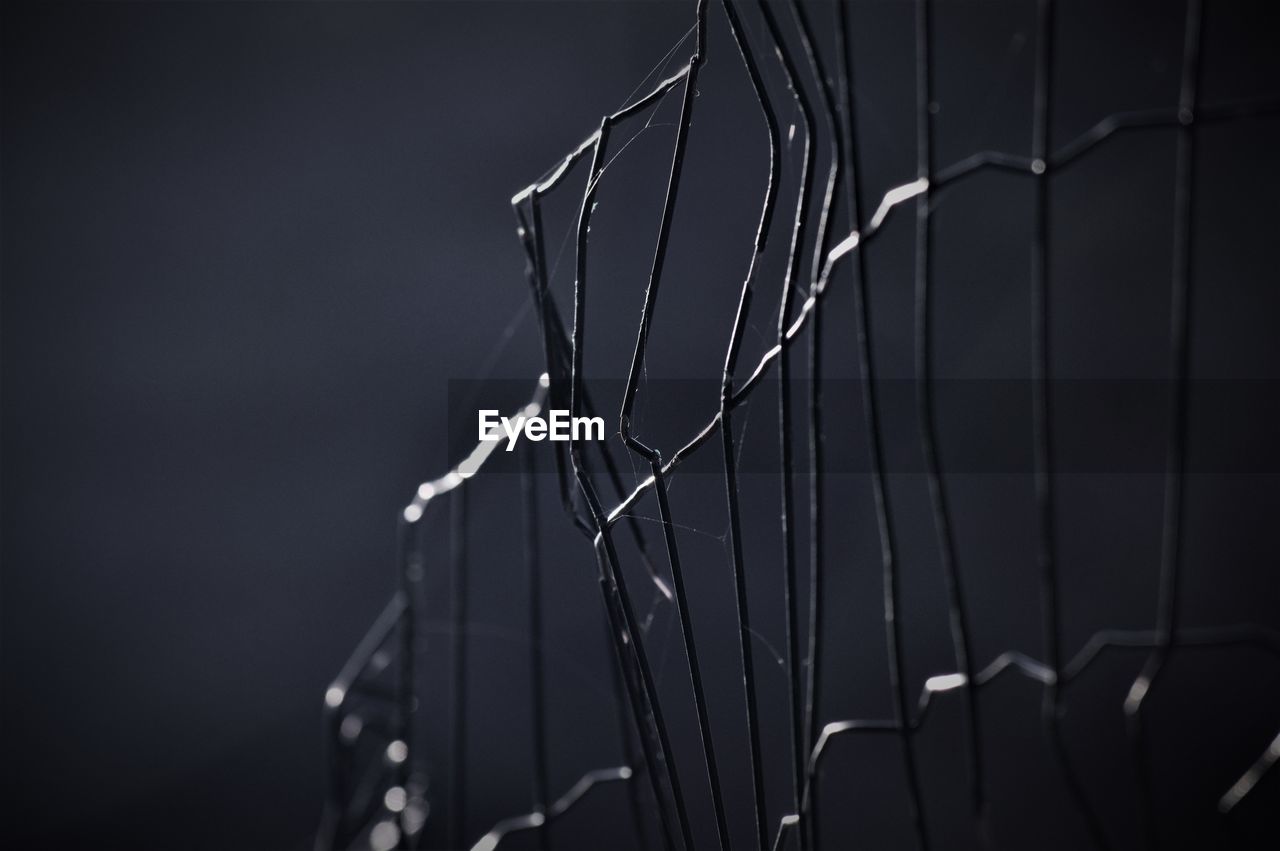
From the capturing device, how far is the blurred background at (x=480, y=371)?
1.56 feet

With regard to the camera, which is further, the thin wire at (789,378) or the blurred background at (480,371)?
the blurred background at (480,371)

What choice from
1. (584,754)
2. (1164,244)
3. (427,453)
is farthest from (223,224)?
(1164,244)

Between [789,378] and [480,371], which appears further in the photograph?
[480,371]

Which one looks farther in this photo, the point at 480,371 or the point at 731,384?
the point at 480,371

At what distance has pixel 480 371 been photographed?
0.56 metres

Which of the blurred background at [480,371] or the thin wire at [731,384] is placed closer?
the thin wire at [731,384]

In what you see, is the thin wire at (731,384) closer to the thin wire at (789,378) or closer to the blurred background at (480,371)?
the thin wire at (789,378)

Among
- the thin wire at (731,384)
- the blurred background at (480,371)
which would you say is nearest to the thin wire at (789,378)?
the thin wire at (731,384)

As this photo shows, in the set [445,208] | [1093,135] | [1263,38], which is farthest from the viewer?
[445,208]

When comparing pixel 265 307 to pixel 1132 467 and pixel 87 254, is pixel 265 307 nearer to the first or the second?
pixel 87 254

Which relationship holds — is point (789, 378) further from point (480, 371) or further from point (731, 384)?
point (480, 371)

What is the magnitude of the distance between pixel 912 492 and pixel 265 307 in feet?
1.43

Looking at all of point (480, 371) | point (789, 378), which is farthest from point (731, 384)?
point (480, 371)

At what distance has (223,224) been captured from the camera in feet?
2.01
